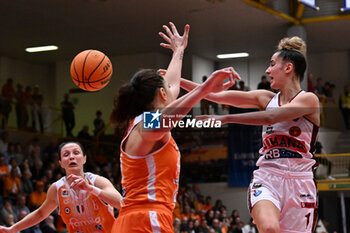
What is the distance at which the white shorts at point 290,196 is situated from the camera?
4.88 m

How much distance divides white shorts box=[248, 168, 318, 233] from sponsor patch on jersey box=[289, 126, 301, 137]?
32 centimetres

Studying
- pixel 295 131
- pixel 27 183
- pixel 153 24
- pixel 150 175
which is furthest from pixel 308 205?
pixel 153 24

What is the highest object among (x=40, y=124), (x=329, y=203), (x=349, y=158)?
(x=40, y=124)

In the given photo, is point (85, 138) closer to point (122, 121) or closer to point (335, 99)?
point (335, 99)

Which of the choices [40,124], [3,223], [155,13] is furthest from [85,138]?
[3,223]

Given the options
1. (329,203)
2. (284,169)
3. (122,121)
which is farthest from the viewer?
(329,203)

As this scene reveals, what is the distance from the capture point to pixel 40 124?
790 inches

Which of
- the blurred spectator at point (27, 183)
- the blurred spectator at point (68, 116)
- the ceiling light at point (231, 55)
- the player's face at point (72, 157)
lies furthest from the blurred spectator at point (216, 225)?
the player's face at point (72, 157)

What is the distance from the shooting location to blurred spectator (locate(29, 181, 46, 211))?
13906mm

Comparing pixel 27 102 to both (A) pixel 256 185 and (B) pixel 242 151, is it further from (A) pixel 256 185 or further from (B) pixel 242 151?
(A) pixel 256 185

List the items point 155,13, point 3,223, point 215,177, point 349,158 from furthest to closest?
point 215,177, point 349,158, point 155,13, point 3,223

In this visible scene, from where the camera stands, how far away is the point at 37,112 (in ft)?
65.1

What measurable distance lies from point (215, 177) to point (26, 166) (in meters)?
8.45

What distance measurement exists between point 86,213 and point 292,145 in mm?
2077
